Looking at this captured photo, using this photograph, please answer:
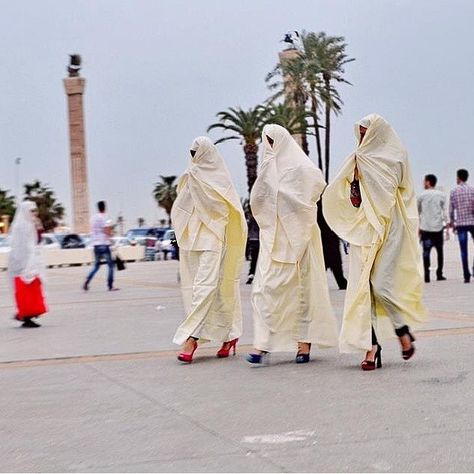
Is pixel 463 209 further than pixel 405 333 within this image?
Yes

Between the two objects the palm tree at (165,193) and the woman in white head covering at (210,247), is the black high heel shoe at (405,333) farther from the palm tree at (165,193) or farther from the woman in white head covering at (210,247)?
the palm tree at (165,193)

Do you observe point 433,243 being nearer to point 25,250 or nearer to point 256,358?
point 25,250

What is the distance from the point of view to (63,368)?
28.1ft

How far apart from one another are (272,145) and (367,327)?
5.55 feet

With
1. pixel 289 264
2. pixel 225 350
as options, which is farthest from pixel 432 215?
pixel 289 264

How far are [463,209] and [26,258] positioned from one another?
770 cm

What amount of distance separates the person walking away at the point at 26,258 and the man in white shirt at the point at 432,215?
760 centimetres

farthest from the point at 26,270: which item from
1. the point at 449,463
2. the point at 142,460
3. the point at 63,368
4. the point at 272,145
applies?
the point at 449,463

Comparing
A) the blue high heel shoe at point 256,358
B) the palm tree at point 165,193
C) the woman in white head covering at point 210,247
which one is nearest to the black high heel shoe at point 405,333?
the blue high heel shoe at point 256,358

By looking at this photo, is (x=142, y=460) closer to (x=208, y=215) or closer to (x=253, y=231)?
(x=208, y=215)

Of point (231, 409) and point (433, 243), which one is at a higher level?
point (433, 243)

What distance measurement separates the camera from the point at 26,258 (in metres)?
12.7

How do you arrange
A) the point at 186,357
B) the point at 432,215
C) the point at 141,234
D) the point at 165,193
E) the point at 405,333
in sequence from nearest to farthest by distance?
the point at 405,333, the point at 186,357, the point at 432,215, the point at 141,234, the point at 165,193

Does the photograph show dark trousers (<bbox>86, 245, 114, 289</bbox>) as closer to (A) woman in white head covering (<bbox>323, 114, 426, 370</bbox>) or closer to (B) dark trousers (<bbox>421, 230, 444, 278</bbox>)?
(B) dark trousers (<bbox>421, 230, 444, 278</bbox>)
